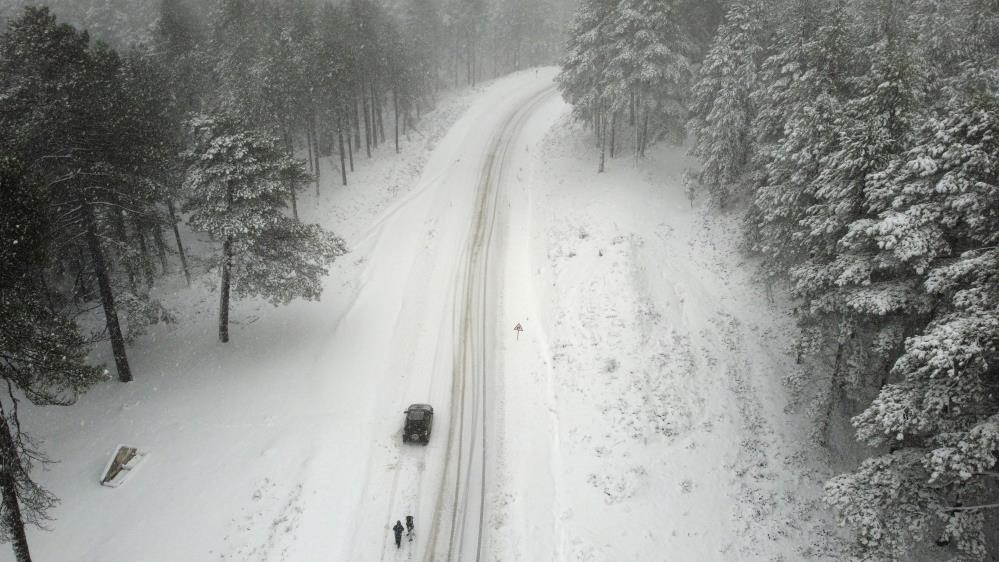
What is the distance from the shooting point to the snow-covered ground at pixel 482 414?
57.5ft

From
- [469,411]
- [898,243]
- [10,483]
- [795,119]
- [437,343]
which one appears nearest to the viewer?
[898,243]

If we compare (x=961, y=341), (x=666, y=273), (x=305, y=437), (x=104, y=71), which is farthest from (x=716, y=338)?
(x=104, y=71)

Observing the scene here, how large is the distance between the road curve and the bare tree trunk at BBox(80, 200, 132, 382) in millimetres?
15316

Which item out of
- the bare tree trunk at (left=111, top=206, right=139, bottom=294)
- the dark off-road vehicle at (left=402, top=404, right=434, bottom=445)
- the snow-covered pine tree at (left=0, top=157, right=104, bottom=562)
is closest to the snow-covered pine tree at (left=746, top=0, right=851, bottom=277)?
the dark off-road vehicle at (left=402, top=404, right=434, bottom=445)

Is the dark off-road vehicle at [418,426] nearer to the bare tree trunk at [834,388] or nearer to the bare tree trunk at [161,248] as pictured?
the bare tree trunk at [834,388]

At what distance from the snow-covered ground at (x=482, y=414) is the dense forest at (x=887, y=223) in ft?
10.3

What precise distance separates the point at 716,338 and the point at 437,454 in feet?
44.3

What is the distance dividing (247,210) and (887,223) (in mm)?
24963

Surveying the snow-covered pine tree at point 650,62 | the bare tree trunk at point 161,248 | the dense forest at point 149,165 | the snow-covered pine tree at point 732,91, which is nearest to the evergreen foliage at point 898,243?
the snow-covered pine tree at point 732,91

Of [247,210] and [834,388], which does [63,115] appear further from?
[834,388]

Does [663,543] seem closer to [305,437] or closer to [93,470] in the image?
[305,437]

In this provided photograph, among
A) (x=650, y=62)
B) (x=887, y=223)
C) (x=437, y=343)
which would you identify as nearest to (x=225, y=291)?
(x=437, y=343)

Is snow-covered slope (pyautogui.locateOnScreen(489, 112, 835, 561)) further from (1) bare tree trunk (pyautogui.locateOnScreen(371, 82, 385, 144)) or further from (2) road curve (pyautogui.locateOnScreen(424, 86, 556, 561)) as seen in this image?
(1) bare tree trunk (pyautogui.locateOnScreen(371, 82, 385, 144))

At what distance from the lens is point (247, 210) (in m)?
25.1
